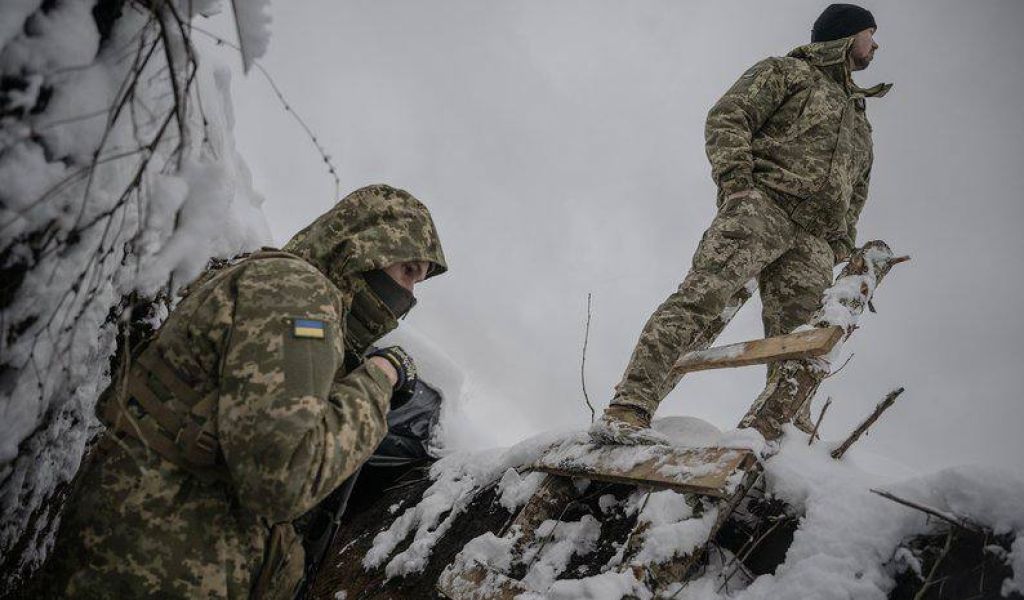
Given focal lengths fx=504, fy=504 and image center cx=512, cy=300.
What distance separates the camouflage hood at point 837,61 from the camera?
304cm

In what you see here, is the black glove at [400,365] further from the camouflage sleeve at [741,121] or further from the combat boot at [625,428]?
the camouflage sleeve at [741,121]

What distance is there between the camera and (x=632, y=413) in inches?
92.7

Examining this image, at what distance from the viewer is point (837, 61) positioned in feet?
9.96

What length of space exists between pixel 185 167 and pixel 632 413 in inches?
79.7

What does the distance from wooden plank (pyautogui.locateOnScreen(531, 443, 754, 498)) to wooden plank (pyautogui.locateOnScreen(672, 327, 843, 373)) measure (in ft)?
1.91

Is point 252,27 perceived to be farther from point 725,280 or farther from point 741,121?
point 741,121

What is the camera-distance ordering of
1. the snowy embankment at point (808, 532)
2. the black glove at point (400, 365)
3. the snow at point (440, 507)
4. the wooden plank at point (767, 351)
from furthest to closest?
the snow at point (440, 507)
the wooden plank at point (767, 351)
the black glove at point (400, 365)
the snowy embankment at point (808, 532)

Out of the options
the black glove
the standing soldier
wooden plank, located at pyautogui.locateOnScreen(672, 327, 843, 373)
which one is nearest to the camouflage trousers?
the standing soldier

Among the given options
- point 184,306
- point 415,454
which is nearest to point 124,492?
point 184,306

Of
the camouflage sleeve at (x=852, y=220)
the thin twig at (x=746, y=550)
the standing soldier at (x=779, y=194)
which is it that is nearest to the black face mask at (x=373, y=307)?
the standing soldier at (x=779, y=194)

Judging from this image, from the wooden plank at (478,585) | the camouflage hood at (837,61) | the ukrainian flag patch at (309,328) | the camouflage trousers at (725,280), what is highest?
the camouflage hood at (837,61)

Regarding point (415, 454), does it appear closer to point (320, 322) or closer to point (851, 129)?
point (320, 322)

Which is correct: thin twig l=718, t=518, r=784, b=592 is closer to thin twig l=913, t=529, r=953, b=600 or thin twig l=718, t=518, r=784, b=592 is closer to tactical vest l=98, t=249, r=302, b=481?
thin twig l=913, t=529, r=953, b=600

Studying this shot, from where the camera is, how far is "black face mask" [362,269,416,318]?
5.98ft
